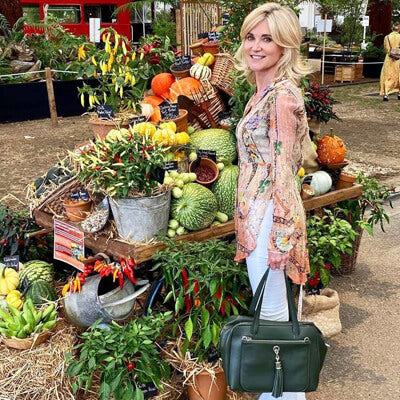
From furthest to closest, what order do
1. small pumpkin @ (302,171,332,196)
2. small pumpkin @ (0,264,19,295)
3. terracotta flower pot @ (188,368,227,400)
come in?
small pumpkin @ (302,171,332,196), small pumpkin @ (0,264,19,295), terracotta flower pot @ (188,368,227,400)

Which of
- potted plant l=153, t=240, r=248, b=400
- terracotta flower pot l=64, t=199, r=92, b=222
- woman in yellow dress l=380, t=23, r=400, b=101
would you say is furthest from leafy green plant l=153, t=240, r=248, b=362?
woman in yellow dress l=380, t=23, r=400, b=101

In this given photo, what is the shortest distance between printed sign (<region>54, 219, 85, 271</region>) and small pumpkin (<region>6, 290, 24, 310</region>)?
33 centimetres

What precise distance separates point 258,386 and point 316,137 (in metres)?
2.56

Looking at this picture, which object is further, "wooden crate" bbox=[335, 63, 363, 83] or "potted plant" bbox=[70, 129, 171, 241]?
"wooden crate" bbox=[335, 63, 363, 83]

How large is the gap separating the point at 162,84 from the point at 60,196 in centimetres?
121

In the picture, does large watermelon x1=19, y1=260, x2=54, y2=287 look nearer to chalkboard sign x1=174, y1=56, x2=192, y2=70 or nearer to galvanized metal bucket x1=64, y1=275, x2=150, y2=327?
galvanized metal bucket x1=64, y1=275, x2=150, y2=327

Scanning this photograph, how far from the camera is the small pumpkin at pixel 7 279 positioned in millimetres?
3554

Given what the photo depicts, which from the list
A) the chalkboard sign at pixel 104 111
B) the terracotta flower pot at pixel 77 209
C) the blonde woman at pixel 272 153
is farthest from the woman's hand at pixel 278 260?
the chalkboard sign at pixel 104 111

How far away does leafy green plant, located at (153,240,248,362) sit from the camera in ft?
9.82

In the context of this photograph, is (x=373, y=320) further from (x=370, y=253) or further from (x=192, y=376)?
(x=192, y=376)

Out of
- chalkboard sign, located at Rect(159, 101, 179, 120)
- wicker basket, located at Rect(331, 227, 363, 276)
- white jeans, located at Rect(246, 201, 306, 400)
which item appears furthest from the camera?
wicker basket, located at Rect(331, 227, 363, 276)

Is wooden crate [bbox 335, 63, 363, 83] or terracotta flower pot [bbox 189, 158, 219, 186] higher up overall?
terracotta flower pot [bbox 189, 158, 219, 186]

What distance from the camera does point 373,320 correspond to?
4.20 m

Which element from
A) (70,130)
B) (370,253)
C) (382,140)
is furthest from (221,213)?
(70,130)
